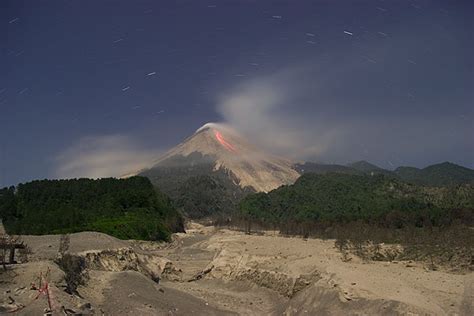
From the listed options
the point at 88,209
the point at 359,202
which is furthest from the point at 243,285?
the point at 359,202

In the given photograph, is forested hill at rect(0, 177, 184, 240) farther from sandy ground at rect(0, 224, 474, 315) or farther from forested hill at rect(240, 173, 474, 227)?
forested hill at rect(240, 173, 474, 227)

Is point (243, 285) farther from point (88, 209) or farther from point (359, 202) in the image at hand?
point (359, 202)

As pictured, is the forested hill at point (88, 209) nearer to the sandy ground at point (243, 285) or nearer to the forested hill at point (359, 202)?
the sandy ground at point (243, 285)

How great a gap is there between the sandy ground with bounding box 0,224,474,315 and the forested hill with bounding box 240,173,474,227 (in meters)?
61.4

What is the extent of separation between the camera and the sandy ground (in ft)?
77.3

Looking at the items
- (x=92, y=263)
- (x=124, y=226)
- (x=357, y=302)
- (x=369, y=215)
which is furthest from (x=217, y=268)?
(x=369, y=215)

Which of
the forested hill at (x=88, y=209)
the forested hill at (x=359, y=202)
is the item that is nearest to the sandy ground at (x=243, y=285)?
the forested hill at (x=88, y=209)

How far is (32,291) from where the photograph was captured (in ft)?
71.2

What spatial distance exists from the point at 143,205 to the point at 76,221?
27.6 meters

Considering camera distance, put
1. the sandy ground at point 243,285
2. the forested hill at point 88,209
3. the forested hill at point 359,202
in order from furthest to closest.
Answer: the forested hill at point 359,202
the forested hill at point 88,209
the sandy ground at point 243,285

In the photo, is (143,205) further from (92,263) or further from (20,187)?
(92,263)

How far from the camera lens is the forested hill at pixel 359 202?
101000 mm

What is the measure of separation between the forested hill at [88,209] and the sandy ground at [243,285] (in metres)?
25.7

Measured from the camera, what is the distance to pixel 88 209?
89.2 meters
